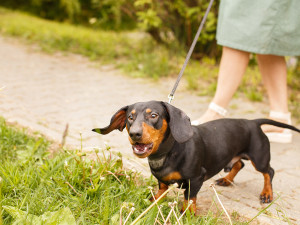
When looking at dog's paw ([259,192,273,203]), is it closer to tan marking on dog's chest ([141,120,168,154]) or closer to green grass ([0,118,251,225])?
green grass ([0,118,251,225])

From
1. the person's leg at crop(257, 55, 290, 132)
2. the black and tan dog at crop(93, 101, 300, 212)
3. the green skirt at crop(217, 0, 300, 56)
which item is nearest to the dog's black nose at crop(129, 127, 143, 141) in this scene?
the black and tan dog at crop(93, 101, 300, 212)

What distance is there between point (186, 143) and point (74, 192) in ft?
2.48

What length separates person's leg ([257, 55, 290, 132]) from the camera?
3.93 m

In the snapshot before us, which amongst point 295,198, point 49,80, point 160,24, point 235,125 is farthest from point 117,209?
point 160,24

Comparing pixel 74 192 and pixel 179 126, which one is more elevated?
pixel 179 126

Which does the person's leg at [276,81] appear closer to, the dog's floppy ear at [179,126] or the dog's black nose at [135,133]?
the dog's floppy ear at [179,126]

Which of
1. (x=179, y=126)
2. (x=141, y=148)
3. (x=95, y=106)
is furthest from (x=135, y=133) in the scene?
(x=95, y=106)

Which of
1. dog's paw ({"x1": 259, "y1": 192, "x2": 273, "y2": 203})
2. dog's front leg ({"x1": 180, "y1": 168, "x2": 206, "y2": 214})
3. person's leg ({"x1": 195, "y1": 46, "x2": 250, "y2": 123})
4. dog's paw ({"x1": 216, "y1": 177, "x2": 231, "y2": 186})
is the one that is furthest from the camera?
person's leg ({"x1": 195, "y1": 46, "x2": 250, "y2": 123})

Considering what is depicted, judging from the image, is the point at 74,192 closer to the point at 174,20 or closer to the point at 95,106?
the point at 95,106

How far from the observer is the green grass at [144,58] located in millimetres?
5594

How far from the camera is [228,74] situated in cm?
377

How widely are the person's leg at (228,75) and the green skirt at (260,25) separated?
107mm

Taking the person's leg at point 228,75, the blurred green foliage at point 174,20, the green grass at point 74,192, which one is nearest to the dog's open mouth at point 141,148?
the green grass at point 74,192

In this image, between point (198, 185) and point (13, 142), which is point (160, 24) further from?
point (198, 185)
